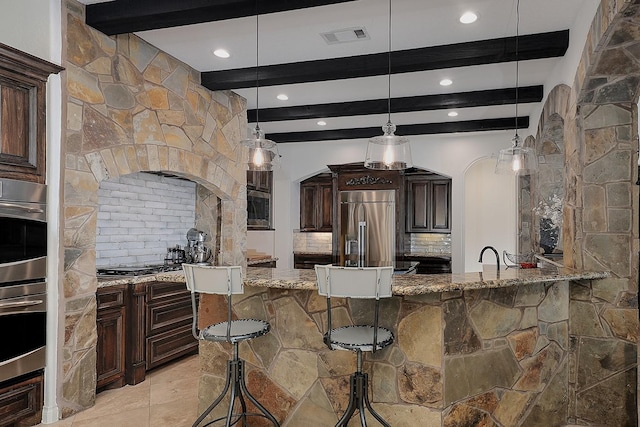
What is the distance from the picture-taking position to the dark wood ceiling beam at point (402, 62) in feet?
12.5

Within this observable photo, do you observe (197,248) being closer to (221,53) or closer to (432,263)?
(221,53)

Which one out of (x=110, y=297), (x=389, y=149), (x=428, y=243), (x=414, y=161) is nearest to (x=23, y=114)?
(x=110, y=297)

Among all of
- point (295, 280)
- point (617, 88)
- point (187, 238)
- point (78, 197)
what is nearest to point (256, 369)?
point (295, 280)

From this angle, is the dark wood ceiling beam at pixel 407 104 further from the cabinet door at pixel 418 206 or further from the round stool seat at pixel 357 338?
the round stool seat at pixel 357 338

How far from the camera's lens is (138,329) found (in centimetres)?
407

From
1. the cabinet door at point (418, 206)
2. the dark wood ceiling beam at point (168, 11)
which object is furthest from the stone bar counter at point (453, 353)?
the cabinet door at point (418, 206)

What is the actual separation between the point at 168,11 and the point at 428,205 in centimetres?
521

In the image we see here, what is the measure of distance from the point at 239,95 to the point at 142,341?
2937mm

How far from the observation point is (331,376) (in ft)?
9.70

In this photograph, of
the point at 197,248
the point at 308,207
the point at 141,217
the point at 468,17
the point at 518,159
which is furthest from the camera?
the point at 308,207

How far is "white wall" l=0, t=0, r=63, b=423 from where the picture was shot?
3.18m

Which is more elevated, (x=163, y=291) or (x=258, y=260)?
(x=258, y=260)

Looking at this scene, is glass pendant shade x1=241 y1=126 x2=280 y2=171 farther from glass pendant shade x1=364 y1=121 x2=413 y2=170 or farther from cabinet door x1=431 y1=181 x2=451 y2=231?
cabinet door x1=431 y1=181 x2=451 y2=231

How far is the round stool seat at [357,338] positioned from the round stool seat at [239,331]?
0.46 m
